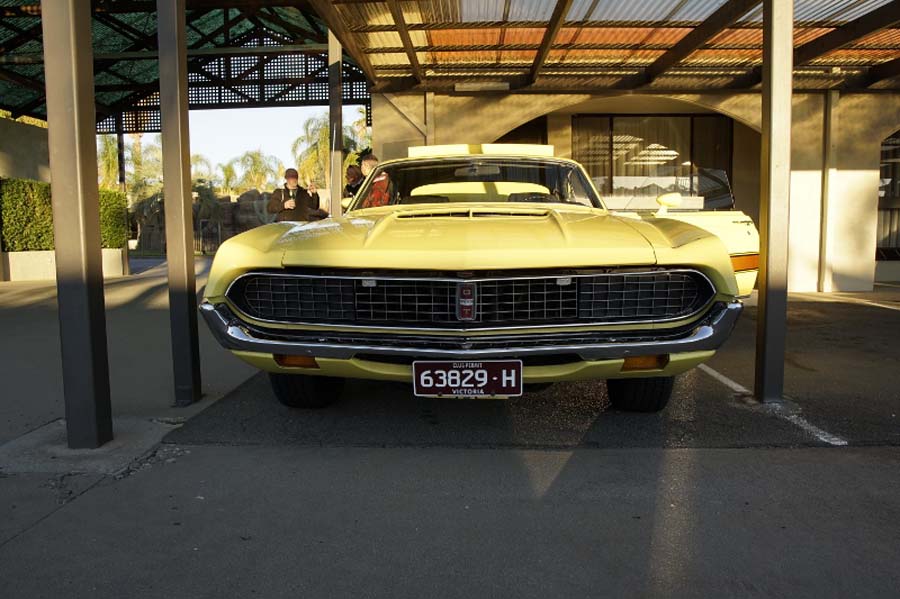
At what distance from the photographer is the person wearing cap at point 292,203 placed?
7906 millimetres

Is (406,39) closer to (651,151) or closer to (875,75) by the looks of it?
(651,151)

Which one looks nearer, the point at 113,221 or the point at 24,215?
the point at 24,215

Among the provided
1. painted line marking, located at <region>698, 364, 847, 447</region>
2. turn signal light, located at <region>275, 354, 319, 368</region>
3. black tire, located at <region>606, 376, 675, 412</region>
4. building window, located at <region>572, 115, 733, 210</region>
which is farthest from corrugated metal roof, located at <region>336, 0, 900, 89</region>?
turn signal light, located at <region>275, 354, 319, 368</region>

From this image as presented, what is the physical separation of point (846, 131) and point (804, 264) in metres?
2.08

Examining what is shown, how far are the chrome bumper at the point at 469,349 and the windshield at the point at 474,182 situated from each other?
1.64 m

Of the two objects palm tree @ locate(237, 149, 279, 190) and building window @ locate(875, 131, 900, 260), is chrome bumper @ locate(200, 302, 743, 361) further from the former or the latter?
palm tree @ locate(237, 149, 279, 190)

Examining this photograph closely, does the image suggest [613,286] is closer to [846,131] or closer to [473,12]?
[473,12]

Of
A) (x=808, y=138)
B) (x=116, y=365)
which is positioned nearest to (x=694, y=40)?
(x=808, y=138)

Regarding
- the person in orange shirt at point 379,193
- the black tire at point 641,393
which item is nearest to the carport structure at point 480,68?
the black tire at point 641,393

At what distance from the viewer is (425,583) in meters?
2.19

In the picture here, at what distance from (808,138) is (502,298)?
9409mm

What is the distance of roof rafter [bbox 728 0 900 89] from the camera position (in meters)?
7.53

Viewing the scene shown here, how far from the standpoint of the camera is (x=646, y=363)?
3275mm

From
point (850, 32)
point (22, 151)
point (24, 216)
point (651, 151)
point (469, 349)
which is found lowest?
point (469, 349)
